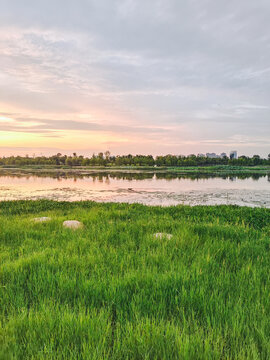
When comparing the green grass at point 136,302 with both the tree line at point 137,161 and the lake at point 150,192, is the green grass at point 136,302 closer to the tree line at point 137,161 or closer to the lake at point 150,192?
the lake at point 150,192

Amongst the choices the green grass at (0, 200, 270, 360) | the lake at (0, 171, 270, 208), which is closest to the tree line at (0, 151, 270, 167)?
the lake at (0, 171, 270, 208)

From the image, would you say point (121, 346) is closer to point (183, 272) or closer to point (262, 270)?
point (183, 272)

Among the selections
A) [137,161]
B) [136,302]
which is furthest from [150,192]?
[137,161]

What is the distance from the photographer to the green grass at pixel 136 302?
1834 millimetres

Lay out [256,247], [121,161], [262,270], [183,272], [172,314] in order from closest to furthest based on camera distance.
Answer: [172,314], [183,272], [262,270], [256,247], [121,161]

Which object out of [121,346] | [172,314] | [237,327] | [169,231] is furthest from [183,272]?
[169,231]

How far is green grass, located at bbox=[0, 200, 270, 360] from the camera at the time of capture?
183 centimetres

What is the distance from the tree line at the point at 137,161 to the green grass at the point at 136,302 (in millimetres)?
101813

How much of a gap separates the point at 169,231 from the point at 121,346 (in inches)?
163

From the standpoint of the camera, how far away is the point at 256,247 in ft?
14.9

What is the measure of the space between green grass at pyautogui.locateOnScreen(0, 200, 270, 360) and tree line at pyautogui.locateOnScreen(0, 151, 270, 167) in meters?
102

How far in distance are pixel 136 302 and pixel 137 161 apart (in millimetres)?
112047

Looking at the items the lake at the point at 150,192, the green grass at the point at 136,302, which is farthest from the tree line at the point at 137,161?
the green grass at the point at 136,302

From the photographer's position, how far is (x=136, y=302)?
8.17 feet
